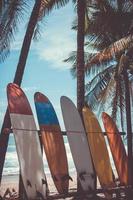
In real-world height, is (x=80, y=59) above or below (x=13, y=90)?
above

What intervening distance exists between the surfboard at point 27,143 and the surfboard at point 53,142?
0.26 metres

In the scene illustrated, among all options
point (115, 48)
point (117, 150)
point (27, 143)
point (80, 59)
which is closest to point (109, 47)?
point (115, 48)

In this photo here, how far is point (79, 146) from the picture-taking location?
28.9ft

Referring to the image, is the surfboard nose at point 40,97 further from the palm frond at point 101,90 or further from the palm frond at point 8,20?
the palm frond at point 101,90

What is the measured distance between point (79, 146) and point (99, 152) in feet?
2.14

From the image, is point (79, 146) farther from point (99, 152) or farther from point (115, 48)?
point (115, 48)

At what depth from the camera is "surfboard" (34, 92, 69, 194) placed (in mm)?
7961

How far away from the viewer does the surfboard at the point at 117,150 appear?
9584 millimetres

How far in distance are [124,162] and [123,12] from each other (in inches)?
309

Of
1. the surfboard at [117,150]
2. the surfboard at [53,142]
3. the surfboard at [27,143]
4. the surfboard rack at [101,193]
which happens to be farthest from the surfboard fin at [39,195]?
the surfboard at [117,150]

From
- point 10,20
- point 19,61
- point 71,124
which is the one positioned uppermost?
point 10,20

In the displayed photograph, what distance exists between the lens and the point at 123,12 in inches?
632

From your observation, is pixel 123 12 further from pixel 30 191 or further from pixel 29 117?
pixel 30 191

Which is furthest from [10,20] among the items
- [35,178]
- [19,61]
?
[35,178]
